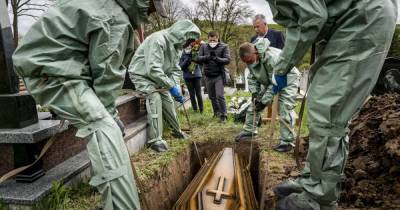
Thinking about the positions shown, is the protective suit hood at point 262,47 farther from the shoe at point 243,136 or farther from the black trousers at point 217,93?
the black trousers at point 217,93

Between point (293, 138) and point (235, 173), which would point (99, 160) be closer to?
point (235, 173)

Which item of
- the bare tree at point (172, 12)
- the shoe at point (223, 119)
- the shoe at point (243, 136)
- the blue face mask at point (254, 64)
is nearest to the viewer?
the blue face mask at point (254, 64)

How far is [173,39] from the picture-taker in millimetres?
5148

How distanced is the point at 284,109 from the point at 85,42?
3143 mm

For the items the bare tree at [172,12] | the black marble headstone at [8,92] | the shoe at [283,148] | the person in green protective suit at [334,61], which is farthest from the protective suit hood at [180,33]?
the bare tree at [172,12]

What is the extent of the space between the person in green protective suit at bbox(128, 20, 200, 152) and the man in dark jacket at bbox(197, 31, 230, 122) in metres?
1.68

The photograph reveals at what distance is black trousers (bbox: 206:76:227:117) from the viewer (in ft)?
22.5

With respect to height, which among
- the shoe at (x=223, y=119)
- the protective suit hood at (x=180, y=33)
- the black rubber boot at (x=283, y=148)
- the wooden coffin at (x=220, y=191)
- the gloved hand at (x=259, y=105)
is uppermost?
the protective suit hood at (x=180, y=33)

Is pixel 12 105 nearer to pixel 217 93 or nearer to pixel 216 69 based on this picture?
pixel 217 93

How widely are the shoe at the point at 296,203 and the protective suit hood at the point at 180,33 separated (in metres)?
3.26

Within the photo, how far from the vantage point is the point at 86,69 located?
7.73 ft

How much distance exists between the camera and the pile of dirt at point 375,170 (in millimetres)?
2768

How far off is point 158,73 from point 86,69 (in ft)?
7.68

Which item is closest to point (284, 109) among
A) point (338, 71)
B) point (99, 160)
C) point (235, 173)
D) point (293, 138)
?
point (293, 138)
